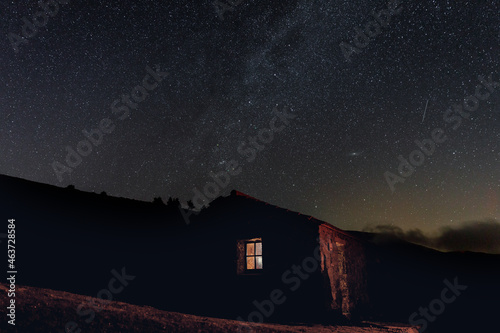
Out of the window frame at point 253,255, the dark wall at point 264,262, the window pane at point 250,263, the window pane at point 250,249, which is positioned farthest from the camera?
the window pane at point 250,249

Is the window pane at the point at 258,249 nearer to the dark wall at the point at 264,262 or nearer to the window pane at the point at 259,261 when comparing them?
the window pane at the point at 259,261

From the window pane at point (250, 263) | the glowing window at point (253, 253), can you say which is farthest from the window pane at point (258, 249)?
the window pane at point (250, 263)

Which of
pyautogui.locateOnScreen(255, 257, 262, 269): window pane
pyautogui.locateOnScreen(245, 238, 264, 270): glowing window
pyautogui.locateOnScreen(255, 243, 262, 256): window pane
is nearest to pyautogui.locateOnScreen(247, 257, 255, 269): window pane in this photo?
pyautogui.locateOnScreen(245, 238, 264, 270): glowing window

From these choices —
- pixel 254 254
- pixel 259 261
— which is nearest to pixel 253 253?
pixel 254 254

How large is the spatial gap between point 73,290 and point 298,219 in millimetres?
7466

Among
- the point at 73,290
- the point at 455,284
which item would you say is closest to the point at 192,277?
the point at 73,290

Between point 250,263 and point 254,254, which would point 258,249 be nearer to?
point 254,254

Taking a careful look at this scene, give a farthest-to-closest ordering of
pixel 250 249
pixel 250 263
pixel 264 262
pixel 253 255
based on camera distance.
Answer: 1. pixel 250 249
2. pixel 250 263
3. pixel 253 255
4. pixel 264 262

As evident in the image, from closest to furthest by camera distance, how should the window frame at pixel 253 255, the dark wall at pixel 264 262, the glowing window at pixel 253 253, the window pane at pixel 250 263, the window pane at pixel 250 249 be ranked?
the dark wall at pixel 264 262
the window frame at pixel 253 255
the glowing window at pixel 253 253
the window pane at pixel 250 263
the window pane at pixel 250 249

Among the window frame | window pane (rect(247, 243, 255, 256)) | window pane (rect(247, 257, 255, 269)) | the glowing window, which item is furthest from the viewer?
window pane (rect(247, 243, 255, 256))

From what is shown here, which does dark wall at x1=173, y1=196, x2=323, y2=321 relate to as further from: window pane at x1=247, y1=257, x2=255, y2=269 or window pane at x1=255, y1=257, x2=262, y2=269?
window pane at x1=255, y1=257, x2=262, y2=269

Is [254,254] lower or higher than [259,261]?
higher

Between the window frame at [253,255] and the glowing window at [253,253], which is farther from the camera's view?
the glowing window at [253,253]

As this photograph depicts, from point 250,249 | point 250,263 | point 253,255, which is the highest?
point 250,249
